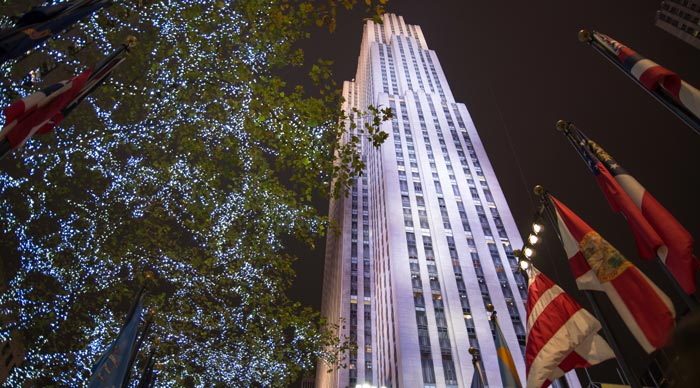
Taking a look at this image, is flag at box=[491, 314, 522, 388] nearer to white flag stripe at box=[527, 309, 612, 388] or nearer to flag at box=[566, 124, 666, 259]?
white flag stripe at box=[527, 309, 612, 388]

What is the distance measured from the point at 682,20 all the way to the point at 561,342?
99257 millimetres

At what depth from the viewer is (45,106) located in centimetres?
597

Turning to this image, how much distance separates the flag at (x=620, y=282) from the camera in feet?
24.5

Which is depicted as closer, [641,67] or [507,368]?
[641,67]

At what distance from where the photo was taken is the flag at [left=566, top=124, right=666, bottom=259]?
304 inches

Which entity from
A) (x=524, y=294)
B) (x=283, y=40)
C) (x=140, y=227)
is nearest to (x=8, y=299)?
(x=140, y=227)

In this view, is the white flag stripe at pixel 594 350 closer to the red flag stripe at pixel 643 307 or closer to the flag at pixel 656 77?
the red flag stripe at pixel 643 307

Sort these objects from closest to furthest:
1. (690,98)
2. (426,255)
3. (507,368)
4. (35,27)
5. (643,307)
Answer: (35,27) → (690,98) → (643,307) → (507,368) → (426,255)

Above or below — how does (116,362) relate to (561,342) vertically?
below

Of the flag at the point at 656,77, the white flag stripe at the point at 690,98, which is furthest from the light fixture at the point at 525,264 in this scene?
the white flag stripe at the point at 690,98

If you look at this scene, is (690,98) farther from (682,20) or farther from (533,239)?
(682,20)

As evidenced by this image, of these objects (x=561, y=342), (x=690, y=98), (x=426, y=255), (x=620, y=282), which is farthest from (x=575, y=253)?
(x=426, y=255)

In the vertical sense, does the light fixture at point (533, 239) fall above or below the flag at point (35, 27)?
above

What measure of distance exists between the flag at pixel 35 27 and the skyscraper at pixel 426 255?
37432 mm
